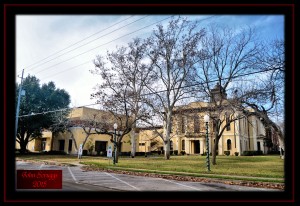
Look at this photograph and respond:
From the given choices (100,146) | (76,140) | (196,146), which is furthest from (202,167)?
(196,146)

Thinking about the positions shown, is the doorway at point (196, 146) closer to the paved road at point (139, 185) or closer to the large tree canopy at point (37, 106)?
the large tree canopy at point (37, 106)

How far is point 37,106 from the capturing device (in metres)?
32.3

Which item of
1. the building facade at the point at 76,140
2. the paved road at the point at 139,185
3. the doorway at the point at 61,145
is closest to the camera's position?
the paved road at the point at 139,185

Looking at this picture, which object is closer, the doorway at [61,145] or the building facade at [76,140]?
the building facade at [76,140]

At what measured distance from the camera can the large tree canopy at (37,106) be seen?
31.5m

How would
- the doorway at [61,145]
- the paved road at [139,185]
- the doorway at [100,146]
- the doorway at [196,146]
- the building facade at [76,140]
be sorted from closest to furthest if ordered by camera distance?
the paved road at [139,185], the building facade at [76,140], the doorway at [61,145], the doorway at [100,146], the doorway at [196,146]

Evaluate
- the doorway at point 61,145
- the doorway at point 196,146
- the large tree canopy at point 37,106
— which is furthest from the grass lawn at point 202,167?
the doorway at point 196,146

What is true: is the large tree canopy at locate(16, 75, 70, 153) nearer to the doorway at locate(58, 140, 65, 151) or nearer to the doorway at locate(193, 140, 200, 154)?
the doorway at locate(58, 140, 65, 151)

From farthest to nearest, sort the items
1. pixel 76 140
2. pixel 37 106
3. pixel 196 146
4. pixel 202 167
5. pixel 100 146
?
pixel 196 146 → pixel 100 146 → pixel 76 140 → pixel 37 106 → pixel 202 167

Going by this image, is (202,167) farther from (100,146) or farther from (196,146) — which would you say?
(196,146)

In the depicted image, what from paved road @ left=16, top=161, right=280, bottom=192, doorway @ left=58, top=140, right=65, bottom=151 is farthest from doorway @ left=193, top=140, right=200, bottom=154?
paved road @ left=16, top=161, right=280, bottom=192

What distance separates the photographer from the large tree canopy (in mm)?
31484
